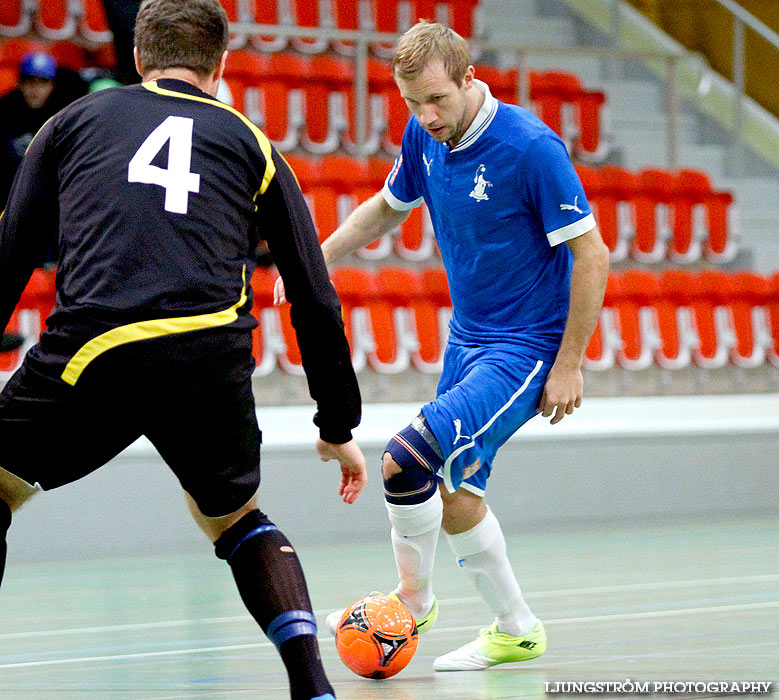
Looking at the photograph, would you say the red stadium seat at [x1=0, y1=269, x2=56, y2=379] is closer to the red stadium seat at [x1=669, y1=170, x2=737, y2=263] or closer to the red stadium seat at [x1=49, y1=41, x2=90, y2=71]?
the red stadium seat at [x1=49, y1=41, x2=90, y2=71]

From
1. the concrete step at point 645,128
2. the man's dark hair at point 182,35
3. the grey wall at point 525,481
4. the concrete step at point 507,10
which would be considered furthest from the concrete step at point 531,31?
the man's dark hair at point 182,35

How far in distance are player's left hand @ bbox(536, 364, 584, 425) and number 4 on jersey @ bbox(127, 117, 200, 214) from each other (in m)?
1.36

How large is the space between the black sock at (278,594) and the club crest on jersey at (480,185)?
4.20ft

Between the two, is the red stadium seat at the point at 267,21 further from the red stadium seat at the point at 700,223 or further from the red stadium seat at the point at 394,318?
the red stadium seat at the point at 700,223

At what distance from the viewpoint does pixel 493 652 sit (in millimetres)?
3863

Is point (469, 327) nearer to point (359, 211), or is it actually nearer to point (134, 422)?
point (359, 211)

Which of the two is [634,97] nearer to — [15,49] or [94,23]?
[94,23]

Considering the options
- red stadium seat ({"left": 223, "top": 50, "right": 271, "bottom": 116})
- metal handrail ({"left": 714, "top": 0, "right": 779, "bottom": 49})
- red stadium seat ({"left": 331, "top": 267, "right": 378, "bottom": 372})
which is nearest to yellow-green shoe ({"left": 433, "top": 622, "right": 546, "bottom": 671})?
red stadium seat ({"left": 331, "top": 267, "right": 378, "bottom": 372})

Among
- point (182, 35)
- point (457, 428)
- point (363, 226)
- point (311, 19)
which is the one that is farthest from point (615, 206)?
point (182, 35)

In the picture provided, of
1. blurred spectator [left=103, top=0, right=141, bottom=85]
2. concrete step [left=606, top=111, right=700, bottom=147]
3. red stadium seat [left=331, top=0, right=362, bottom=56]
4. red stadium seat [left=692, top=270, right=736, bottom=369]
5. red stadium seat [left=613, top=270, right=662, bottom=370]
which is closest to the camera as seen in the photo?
blurred spectator [left=103, top=0, right=141, bottom=85]

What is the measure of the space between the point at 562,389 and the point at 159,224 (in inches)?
56.4

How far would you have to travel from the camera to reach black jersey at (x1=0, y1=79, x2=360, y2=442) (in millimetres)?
2684

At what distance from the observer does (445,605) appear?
16.9ft

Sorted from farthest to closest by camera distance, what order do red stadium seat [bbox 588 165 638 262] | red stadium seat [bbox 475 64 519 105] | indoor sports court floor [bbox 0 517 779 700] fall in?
1. red stadium seat [bbox 475 64 519 105]
2. red stadium seat [bbox 588 165 638 262]
3. indoor sports court floor [bbox 0 517 779 700]
